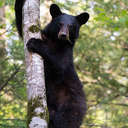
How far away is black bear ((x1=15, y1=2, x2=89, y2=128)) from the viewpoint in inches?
182

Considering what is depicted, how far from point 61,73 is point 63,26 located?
3.17 feet

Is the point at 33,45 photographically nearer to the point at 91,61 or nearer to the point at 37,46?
the point at 37,46

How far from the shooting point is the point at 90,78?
9.07 meters

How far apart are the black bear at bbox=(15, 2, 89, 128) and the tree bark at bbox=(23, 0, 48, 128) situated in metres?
0.64

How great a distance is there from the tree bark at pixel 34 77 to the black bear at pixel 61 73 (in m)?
0.64

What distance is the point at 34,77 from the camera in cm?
322

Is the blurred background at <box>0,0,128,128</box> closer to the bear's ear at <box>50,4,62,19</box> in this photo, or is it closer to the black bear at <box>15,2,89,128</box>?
the bear's ear at <box>50,4,62,19</box>

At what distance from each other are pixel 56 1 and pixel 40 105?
14.7 ft

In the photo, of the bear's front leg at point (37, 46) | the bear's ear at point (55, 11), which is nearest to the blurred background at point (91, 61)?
the bear's ear at point (55, 11)

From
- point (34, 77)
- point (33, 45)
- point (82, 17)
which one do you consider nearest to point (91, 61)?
point (82, 17)

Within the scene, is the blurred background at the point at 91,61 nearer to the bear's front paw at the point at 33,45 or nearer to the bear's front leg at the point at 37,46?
the bear's front leg at the point at 37,46

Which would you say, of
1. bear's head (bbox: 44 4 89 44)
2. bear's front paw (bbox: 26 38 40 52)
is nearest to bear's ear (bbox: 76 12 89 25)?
bear's head (bbox: 44 4 89 44)

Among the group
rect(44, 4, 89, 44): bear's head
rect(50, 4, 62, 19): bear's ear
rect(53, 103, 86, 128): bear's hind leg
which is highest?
rect(50, 4, 62, 19): bear's ear

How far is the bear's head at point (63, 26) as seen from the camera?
4.92 meters
